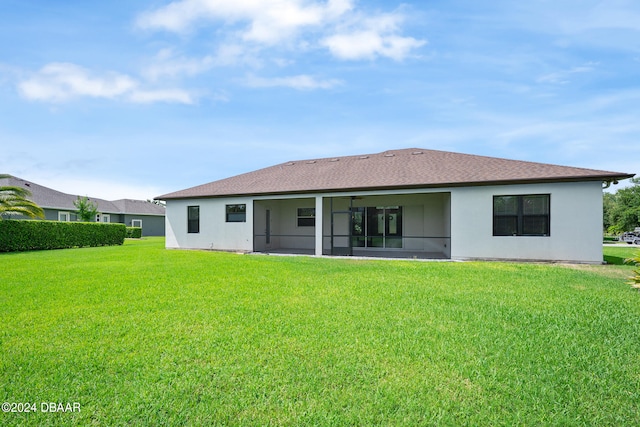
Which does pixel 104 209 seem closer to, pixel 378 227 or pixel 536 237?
pixel 378 227

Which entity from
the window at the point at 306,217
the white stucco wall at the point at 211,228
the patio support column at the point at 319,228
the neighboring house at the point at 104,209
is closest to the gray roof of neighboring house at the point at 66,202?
the neighboring house at the point at 104,209

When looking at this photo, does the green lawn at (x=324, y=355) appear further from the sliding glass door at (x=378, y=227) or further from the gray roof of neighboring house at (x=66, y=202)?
the gray roof of neighboring house at (x=66, y=202)

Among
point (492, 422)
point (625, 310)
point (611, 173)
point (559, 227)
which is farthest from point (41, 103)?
point (611, 173)

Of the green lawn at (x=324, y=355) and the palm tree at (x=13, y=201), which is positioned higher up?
the palm tree at (x=13, y=201)

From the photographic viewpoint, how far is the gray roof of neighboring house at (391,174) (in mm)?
11500

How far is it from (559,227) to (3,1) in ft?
57.9

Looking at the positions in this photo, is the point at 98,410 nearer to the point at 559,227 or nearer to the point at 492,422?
the point at 492,422

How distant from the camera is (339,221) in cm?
1758

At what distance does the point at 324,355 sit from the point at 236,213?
13433mm

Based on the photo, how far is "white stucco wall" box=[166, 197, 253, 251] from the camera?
51.8ft

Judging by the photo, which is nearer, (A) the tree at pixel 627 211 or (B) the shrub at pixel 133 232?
(B) the shrub at pixel 133 232

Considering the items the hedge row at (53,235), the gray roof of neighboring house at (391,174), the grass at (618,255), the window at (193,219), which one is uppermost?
the gray roof of neighboring house at (391,174)

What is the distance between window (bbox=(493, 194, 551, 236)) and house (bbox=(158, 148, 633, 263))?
0.03 meters

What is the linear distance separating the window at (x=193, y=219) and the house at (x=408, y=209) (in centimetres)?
5
